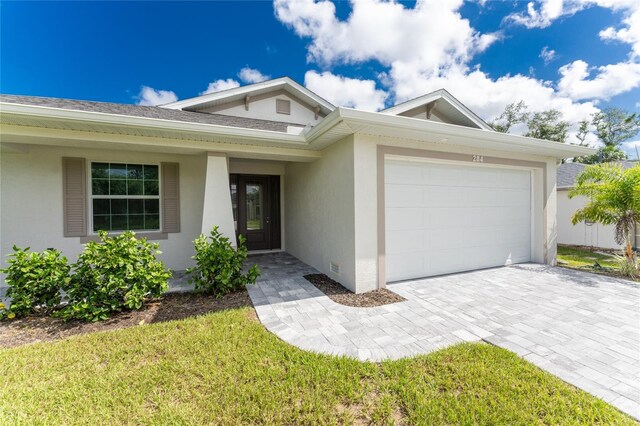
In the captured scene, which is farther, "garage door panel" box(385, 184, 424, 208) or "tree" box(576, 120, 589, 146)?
"tree" box(576, 120, 589, 146)

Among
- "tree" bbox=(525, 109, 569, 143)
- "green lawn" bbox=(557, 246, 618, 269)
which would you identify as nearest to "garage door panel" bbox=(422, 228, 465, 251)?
"green lawn" bbox=(557, 246, 618, 269)

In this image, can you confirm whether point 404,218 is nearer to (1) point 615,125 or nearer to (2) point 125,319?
(2) point 125,319

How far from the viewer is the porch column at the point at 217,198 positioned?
5.38m

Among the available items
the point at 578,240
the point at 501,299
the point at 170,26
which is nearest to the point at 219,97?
the point at 170,26

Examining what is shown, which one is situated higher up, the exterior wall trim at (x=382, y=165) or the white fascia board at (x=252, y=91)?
the white fascia board at (x=252, y=91)

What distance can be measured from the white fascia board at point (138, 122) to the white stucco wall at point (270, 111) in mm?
4428

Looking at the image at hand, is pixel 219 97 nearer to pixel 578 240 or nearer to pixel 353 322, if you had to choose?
pixel 353 322

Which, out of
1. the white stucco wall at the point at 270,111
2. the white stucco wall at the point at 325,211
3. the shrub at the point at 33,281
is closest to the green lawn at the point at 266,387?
the shrub at the point at 33,281

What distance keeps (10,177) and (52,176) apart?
2.19ft

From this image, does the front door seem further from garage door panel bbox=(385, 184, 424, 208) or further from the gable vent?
garage door panel bbox=(385, 184, 424, 208)

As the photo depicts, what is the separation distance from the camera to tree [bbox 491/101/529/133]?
21.2 meters

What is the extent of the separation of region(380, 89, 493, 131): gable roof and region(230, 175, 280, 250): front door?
179 inches

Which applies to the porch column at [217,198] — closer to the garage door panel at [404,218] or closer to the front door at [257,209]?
the front door at [257,209]

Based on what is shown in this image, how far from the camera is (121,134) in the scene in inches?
182
